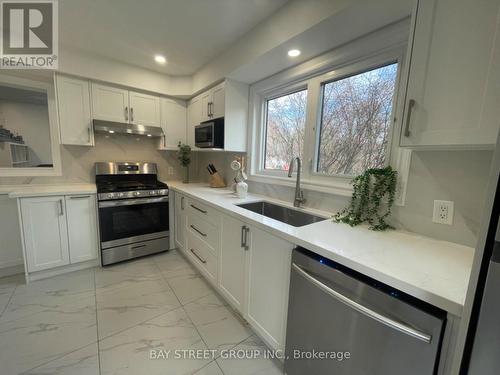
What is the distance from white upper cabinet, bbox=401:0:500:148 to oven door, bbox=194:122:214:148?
73.2 inches

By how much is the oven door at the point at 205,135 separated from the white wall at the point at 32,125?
174cm

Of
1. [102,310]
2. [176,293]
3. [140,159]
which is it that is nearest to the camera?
[102,310]

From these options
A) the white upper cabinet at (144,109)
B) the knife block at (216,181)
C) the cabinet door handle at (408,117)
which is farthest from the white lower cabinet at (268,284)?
the white upper cabinet at (144,109)

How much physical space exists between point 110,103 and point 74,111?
0.38m

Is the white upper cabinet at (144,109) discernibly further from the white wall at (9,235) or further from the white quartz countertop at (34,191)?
the white wall at (9,235)

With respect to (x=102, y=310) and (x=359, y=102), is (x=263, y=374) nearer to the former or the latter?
(x=102, y=310)

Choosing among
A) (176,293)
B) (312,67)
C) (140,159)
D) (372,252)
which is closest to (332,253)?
(372,252)

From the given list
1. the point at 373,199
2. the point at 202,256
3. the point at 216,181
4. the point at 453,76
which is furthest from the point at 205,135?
the point at 453,76

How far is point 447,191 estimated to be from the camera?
1.11 m

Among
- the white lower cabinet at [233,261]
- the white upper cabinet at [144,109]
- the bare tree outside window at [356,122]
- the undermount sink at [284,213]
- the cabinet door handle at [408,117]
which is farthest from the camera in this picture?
the white upper cabinet at [144,109]

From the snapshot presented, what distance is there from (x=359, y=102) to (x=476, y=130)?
0.88m

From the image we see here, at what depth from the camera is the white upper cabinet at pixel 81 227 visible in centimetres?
224

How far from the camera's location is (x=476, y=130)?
2.72ft

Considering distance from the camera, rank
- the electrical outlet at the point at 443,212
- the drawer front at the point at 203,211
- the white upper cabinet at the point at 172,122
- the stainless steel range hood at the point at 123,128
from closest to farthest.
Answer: the electrical outlet at the point at 443,212, the drawer front at the point at 203,211, the stainless steel range hood at the point at 123,128, the white upper cabinet at the point at 172,122
